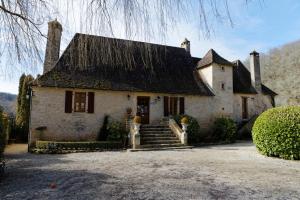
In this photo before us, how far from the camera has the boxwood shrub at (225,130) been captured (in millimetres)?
18203

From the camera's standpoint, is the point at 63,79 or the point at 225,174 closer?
the point at 225,174

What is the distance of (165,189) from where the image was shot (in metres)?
5.55

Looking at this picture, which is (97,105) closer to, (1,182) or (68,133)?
(68,133)

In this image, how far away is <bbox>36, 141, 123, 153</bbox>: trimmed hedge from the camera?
13.1 meters

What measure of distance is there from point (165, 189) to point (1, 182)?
400 centimetres

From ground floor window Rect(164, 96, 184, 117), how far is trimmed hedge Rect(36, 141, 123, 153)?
17.5 ft

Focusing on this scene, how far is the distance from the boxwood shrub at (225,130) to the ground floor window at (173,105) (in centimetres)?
294

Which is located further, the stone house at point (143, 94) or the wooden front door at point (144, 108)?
the wooden front door at point (144, 108)

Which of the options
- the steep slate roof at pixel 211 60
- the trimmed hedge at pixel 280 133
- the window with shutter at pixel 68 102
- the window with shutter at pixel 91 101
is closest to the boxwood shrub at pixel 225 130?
the steep slate roof at pixel 211 60

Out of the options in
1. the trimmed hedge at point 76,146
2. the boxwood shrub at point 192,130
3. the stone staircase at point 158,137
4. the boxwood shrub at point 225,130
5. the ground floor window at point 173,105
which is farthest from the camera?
the ground floor window at point 173,105

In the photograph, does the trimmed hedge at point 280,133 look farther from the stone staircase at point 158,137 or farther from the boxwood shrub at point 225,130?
the boxwood shrub at point 225,130

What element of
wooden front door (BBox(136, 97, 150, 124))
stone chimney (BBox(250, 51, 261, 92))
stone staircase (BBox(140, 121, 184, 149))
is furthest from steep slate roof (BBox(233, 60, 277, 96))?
stone staircase (BBox(140, 121, 184, 149))

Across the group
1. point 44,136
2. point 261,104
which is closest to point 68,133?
point 44,136

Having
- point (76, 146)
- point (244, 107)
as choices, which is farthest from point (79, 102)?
point (244, 107)
